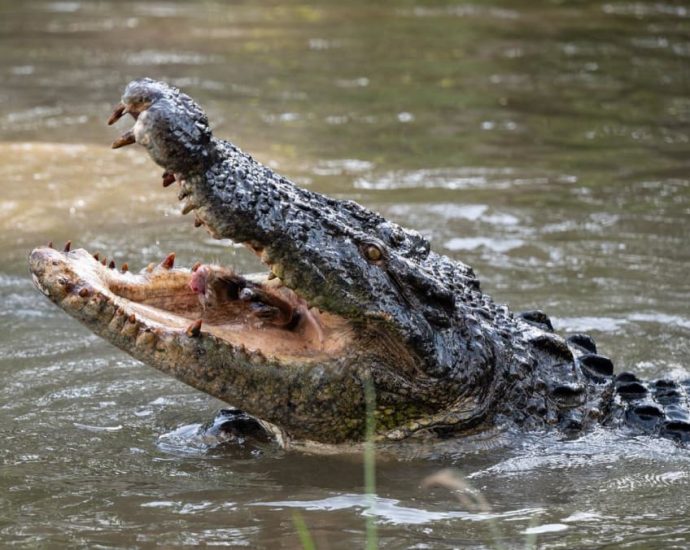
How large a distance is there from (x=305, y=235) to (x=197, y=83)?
8467mm

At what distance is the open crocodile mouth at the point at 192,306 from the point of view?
14.1ft

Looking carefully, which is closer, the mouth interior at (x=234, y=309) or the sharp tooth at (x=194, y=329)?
the sharp tooth at (x=194, y=329)

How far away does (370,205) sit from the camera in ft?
28.8

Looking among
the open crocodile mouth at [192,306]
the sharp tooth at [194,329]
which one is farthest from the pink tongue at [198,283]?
the sharp tooth at [194,329]

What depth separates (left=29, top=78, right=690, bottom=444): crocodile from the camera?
420 cm

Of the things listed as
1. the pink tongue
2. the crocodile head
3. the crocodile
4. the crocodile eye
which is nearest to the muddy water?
the crocodile

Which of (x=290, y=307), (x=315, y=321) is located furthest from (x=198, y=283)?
(x=315, y=321)

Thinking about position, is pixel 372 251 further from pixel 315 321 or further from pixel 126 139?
pixel 126 139

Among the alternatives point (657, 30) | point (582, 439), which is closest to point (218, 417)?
point (582, 439)

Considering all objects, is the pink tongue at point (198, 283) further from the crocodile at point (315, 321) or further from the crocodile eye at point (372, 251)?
the crocodile eye at point (372, 251)

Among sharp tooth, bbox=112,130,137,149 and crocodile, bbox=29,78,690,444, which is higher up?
sharp tooth, bbox=112,130,137,149

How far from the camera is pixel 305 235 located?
4348mm

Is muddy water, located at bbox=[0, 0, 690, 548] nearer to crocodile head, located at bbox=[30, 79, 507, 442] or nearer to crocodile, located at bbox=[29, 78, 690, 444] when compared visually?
crocodile, located at bbox=[29, 78, 690, 444]

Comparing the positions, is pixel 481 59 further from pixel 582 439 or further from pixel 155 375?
pixel 582 439
